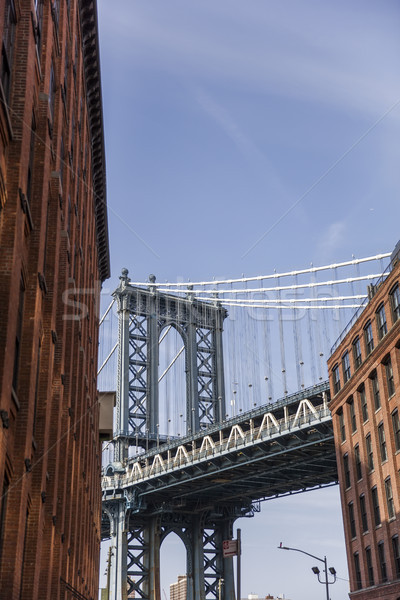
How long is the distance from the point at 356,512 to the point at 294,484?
39.0m

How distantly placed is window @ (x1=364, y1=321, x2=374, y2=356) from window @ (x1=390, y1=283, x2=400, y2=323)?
386 cm

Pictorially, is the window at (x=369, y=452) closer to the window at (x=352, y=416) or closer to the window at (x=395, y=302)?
the window at (x=352, y=416)

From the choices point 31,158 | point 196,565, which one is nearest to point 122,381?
point 196,565

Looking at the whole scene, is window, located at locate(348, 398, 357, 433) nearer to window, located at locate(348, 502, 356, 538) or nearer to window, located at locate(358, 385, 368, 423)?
window, located at locate(358, 385, 368, 423)

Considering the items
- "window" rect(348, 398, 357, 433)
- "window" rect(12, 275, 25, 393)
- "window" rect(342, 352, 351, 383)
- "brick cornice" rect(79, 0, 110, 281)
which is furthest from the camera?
"window" rect(342, 352, 351, 383)

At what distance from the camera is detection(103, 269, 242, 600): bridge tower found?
315ft

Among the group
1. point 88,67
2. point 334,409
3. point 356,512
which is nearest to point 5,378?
point 88,67

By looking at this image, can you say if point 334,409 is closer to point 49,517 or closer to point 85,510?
point 85,510

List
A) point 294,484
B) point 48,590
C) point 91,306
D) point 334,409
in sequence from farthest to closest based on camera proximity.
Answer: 1. point 294,484
2. point 334,409
3. point 91,306
4. point 48,590

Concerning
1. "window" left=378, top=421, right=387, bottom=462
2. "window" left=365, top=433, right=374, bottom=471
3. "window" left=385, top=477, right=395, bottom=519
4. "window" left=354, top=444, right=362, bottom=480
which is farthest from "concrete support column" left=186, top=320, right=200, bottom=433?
"window" left=385, top=477, right=395, bottom=519

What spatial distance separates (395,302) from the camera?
4497 centimetres

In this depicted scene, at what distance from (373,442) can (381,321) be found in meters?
6.73

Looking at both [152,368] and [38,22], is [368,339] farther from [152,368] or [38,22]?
[152,368]

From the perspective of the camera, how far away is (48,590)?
81.8 ft
